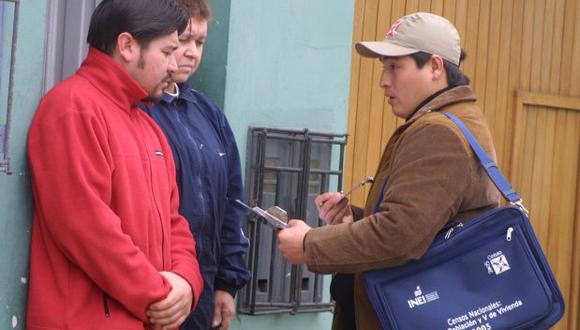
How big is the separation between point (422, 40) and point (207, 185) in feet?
3.05

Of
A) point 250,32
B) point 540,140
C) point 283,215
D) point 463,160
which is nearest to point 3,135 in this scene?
point 283,215

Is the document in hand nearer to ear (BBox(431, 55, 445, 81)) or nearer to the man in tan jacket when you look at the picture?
the man in tan jacket

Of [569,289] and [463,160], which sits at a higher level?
[463,160]

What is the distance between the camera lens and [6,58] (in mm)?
3357

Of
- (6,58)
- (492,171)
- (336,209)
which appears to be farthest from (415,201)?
(6,58)

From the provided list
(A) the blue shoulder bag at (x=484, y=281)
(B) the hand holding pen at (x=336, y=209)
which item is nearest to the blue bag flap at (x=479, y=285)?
(A) the blue shoulder bag at (x=484, y=281)

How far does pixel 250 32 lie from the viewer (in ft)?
17.4

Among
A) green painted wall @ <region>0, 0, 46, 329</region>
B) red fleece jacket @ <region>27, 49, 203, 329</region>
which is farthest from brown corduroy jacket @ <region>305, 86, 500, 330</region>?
A: green painted wall @ <region>0, 0, 46, 329</region>

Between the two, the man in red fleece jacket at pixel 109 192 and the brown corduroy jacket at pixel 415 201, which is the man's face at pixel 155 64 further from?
the brown corduroy jacket at pixel 415 201

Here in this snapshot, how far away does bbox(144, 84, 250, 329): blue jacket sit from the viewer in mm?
4148

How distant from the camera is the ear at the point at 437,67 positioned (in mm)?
4027

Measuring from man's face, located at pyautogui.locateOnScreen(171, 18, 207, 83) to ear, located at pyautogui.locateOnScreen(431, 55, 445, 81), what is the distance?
0.93 metres

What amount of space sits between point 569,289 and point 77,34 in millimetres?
4270

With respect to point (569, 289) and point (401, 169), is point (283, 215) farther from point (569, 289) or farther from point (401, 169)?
point (569, 289)
